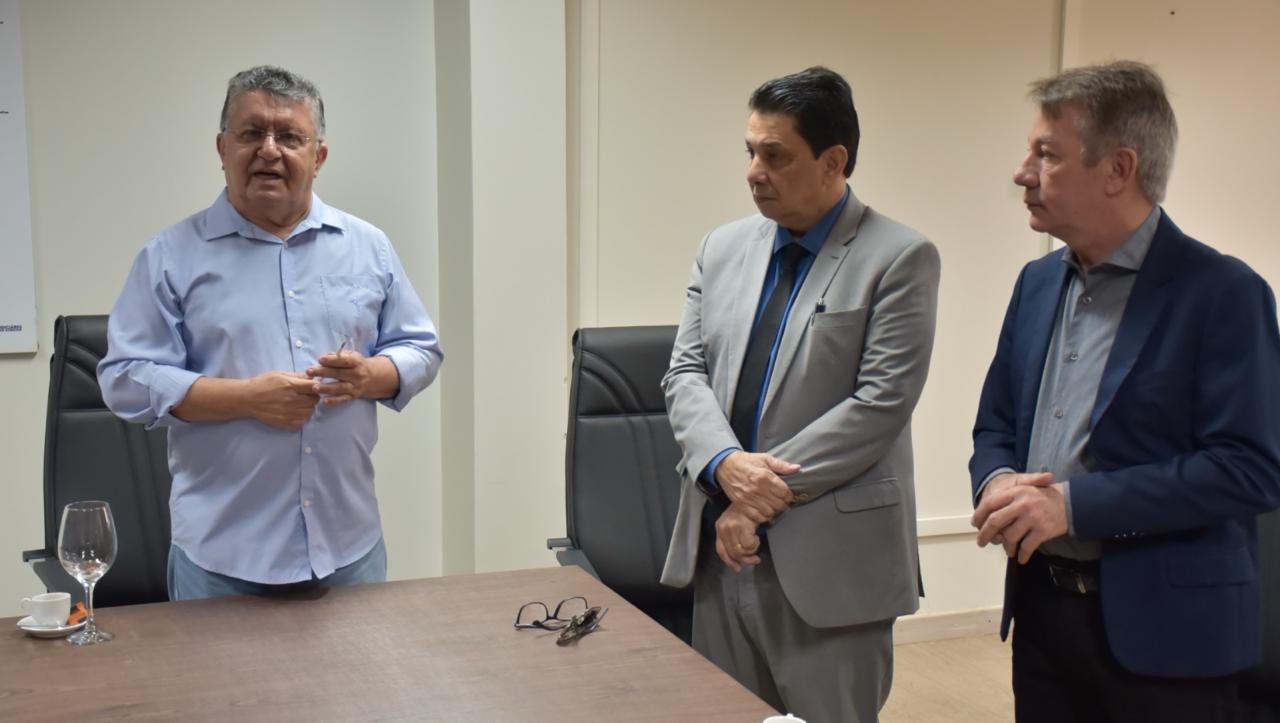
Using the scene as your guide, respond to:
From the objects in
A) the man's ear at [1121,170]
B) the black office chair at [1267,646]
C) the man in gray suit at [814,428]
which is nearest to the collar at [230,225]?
the man in gray suit at [814,428]

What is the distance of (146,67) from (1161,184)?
8.86 feet

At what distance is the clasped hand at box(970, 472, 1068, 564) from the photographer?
1.67m

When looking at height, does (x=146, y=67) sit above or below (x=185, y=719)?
above

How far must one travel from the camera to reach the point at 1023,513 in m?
1.69

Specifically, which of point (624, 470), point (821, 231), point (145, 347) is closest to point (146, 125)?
point (145, 347)

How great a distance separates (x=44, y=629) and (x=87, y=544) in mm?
159

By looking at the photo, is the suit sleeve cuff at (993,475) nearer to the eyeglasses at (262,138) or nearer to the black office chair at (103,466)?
the eyeglasses at (262,138)

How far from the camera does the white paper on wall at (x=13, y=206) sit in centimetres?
300

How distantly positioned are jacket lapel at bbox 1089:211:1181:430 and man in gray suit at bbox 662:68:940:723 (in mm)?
368

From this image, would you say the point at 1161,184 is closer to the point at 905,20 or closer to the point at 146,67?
the point at 905,20

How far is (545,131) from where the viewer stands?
3.25 metres

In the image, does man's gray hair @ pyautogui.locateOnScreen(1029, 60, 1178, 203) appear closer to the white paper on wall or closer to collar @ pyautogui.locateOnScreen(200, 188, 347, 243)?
collar @ pyautogui.locateOnScreen(200, 188, 347, 243)

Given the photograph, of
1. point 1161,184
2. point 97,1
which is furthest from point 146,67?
point 1161,184

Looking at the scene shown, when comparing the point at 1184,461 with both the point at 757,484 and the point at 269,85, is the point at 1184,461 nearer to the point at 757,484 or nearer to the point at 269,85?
the point at 757,484
